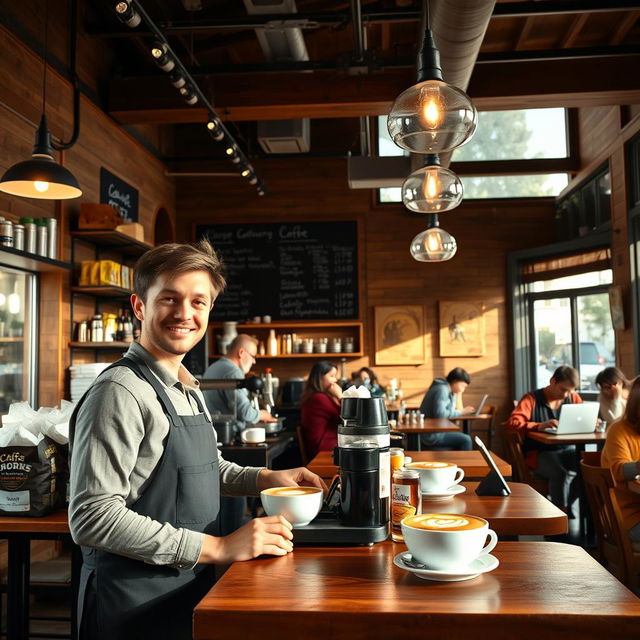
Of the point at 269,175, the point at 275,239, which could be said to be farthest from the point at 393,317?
the point at 269,175

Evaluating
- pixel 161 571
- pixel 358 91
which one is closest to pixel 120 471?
pixel 161 571

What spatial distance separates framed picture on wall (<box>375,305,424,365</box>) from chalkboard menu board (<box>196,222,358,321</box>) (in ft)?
1.34

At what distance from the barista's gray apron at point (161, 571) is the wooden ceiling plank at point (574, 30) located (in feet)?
19.2

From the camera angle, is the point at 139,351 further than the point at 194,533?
Yes

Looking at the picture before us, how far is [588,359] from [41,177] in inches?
251

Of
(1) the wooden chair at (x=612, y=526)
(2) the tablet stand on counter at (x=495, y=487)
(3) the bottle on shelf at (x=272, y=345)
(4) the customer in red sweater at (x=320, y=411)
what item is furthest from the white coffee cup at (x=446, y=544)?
(3) the bottle on shelf at (x=272, y=345)

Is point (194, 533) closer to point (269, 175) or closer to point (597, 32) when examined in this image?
point (597, 32)

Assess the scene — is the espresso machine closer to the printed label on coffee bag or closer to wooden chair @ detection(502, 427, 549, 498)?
the printed label on coffee bag

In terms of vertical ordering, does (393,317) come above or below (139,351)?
above

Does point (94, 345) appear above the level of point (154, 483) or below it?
above

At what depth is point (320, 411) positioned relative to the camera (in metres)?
5.19

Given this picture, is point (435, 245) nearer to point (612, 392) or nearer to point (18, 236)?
point (612, 392)

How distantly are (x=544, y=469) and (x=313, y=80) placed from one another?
3.78 meters

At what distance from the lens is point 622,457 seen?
142 inches
